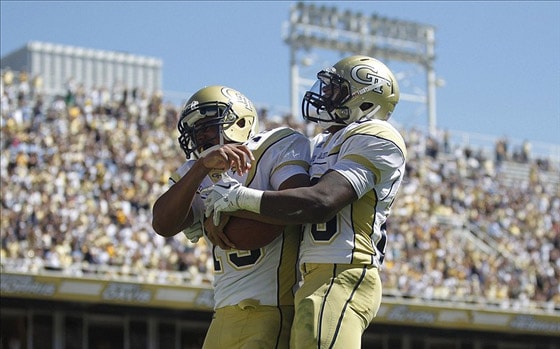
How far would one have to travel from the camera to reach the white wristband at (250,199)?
5.14 m

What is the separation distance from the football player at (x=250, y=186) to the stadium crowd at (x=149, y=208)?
13522 millimetres

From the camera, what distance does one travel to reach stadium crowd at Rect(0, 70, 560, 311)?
770 inches

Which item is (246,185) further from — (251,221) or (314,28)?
(314,28)

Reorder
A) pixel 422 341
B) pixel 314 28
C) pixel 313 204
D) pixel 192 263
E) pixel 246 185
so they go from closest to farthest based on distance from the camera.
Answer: pixel 313 204
pixel 246 185
pixel 192 263
pixel 422 341
pixel 314 28

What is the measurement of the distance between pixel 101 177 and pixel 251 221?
16434 mm

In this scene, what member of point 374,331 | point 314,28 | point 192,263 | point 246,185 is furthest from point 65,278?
point 314,28

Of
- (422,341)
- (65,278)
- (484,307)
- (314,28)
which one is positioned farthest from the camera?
(314,28)

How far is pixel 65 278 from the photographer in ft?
62.4

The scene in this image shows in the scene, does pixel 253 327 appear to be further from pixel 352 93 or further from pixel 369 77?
pixel 369 77

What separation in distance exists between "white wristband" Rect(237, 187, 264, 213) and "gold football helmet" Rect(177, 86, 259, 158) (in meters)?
0.47

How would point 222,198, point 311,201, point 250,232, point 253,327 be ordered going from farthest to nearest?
point 253,327, point 250,232, point 222,198, point 311,201

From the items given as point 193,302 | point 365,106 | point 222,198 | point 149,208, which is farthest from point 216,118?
point 149,208

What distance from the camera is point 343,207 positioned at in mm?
5184

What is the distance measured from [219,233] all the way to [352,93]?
0.90 m
